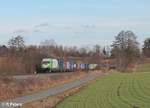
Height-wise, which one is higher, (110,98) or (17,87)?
(17,87)

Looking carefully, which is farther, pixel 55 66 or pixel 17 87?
pixel 55 66

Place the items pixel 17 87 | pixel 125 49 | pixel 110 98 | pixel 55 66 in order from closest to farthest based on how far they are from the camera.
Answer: pixel 110 98, pixel 17 87, pixel 55 66, pixel 125 49

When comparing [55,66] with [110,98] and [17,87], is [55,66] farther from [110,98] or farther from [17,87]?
[110,98]

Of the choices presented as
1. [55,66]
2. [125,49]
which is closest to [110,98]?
[55,66]

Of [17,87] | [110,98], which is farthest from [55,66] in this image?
[110,98]

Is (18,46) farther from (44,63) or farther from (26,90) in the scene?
(26,90)

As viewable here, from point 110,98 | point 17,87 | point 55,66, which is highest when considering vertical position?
point 55,66

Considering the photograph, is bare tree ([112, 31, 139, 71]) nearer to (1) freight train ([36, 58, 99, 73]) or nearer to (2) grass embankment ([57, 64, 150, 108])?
(1) freight train ([36, 58, 99, 73])

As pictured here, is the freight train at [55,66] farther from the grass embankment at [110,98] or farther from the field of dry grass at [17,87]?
the grass embankment at [110,98]

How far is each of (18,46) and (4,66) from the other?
83.2m

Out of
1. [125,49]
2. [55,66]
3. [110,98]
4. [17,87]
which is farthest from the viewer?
[125,49]

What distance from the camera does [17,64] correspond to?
72.9 m

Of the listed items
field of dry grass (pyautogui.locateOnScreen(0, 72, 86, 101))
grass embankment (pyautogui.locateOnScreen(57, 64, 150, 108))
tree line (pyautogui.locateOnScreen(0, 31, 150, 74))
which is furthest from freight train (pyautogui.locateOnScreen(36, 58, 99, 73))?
grass embankment (pyautogui.locateOnScreen(57, 64, 150, 108))

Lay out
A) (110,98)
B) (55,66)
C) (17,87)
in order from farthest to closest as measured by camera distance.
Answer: (55,66) < (17,87) < (110,98)
